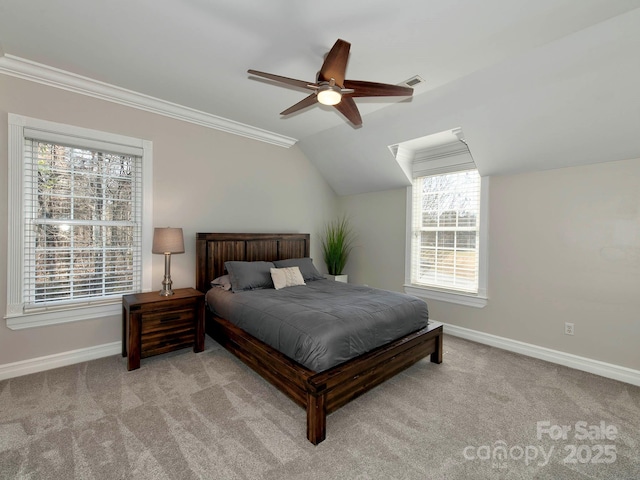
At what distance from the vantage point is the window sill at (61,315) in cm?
269

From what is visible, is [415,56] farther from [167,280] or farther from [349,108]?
[167,280]

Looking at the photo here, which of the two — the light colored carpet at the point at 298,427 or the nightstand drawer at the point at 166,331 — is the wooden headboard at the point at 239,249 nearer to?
the nightstand drawer at the point at 166,331

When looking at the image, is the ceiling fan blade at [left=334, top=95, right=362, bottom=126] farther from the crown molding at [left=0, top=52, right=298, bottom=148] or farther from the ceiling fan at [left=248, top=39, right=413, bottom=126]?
the crown molding at [left=0, top=52, right=298, bottom=148]

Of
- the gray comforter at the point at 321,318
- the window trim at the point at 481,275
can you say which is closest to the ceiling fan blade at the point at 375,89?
the gray comforter at the point at 321,318

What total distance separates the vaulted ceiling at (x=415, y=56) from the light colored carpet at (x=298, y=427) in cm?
235

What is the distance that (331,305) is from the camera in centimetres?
272

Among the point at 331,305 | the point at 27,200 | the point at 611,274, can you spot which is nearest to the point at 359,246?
the point at 331,305

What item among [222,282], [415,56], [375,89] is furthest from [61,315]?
[415,56]

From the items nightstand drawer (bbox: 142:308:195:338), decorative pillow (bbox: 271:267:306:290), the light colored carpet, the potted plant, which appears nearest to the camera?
the light colored carpet

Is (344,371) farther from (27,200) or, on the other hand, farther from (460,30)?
(27,200)

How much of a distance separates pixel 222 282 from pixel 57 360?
5.57ft

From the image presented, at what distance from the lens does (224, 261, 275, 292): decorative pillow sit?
11.4ft

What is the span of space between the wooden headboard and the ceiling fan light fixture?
2.42m

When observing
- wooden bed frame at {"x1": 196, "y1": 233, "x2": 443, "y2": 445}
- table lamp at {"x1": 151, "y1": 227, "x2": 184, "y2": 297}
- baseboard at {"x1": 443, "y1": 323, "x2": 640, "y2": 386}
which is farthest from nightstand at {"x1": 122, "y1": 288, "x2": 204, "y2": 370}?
baseboard at {"x1": 443, "y1": 323, "x2": 640, "y2": 386}
